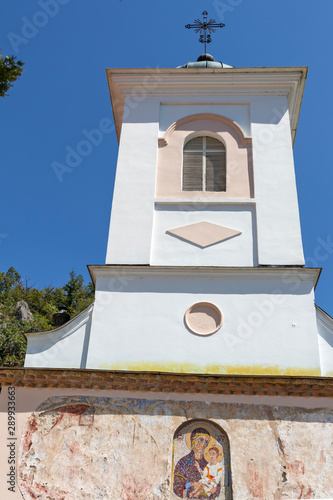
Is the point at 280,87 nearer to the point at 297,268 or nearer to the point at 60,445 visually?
the point at 297,268

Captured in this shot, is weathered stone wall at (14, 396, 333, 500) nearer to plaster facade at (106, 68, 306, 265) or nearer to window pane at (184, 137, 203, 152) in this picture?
plaster facade at (106, 68, 306, 265)

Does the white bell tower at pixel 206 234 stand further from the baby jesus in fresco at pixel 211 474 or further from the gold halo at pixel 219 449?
the baby jesus in fresco at pixel 211 474

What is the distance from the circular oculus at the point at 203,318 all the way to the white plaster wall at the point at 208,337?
0.28 ft

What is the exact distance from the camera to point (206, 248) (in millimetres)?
9461

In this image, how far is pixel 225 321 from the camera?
8680 millimetres

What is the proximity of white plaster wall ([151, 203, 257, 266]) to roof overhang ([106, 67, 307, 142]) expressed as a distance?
307 cm

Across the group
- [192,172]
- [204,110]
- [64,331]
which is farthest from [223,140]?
[64,331]

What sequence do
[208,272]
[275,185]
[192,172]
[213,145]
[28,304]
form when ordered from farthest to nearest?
[28,304]
[213,145]
[192,172]
[275,185]
[208,272]

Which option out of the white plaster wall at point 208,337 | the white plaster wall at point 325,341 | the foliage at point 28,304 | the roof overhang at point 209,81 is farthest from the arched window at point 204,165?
the foliage at point 28,304

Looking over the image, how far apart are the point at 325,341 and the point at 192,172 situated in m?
4.25

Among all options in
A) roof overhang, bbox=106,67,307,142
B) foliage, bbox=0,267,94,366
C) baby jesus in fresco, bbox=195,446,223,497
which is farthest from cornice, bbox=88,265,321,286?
foliage, bbox=0,267,94,366

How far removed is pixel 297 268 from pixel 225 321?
157cm

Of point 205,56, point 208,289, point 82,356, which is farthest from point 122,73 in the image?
point 82,356

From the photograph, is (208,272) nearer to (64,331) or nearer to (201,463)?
(64,331)
